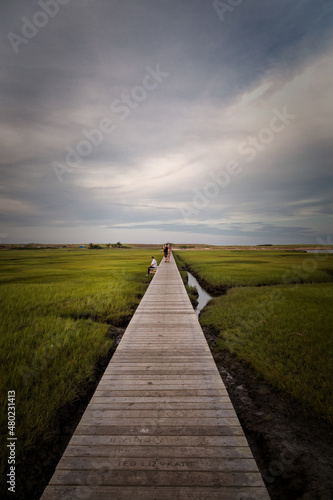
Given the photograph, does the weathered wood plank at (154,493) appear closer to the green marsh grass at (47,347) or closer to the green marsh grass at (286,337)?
the green marsh grass at (47,347)

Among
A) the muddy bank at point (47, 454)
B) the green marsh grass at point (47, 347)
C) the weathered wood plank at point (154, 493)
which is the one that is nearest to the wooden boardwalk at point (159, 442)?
the weathered wood plank at point (154, 493)

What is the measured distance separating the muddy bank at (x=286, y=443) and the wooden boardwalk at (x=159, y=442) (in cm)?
70

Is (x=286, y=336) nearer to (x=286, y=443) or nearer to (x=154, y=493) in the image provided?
(x=286, y=443)

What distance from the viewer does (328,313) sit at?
783cm

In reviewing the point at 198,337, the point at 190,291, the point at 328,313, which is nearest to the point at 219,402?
the point at 198,337

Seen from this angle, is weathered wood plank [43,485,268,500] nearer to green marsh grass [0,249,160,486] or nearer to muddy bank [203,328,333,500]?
muddy bank [203,328,333,500]

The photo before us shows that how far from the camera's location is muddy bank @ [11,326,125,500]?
2496 mm

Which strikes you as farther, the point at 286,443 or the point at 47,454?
the point at 286,443

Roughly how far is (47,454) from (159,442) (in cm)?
173

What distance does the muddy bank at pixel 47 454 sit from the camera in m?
2.50

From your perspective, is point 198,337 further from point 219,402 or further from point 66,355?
point 66,355

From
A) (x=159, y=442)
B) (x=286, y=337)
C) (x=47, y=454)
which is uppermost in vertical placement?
(x=159, y=442)

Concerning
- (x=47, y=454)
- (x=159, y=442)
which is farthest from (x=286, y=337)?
(x=47, y=454)

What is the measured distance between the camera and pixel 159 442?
8.55 feet
